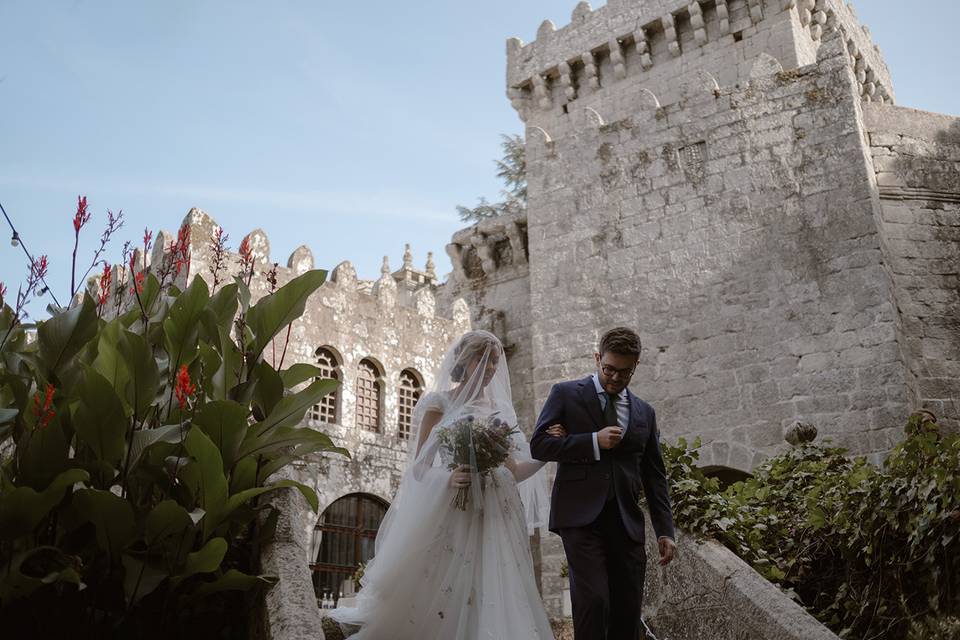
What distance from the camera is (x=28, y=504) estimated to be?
2953mm

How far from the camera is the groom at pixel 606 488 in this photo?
348 cm

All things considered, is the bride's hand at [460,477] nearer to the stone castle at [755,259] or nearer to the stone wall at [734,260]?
the stone castle at [755,259]

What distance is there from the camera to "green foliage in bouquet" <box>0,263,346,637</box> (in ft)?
10.1

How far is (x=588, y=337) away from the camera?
1071 cm

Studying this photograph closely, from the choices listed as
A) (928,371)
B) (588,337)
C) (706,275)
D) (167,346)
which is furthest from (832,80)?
(167,346)

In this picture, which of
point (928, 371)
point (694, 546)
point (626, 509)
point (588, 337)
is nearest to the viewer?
point (626, 509)

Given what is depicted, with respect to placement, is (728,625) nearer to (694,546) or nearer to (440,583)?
(694,546)

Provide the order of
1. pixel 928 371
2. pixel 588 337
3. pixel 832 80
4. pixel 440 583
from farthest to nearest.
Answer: pixel 588 337 → pixel 832 80 → pixel 928 371 → pixel 440 583

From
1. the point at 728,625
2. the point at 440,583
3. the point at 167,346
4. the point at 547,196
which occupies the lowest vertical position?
the point at 728,625

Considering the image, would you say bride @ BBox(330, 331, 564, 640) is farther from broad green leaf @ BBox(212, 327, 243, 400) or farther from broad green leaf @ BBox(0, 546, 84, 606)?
broad green leaf @ BBox(0, 546, 84, 606)

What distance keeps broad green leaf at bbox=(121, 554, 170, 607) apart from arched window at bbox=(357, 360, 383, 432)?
11.5 m

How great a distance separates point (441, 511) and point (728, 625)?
153 cm

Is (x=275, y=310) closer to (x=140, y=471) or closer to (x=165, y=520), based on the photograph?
(x=140, y=471)

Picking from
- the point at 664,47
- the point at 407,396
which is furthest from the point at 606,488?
the point at 664,47
